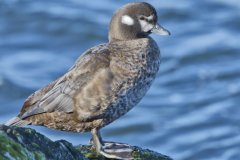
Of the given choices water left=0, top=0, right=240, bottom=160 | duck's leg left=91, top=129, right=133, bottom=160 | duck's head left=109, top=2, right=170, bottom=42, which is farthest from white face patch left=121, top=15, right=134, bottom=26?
water left=0, top=0, right=240, bottom=160

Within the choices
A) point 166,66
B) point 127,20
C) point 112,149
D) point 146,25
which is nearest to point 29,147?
point 112,149

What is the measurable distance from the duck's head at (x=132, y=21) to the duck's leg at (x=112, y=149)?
108 cm

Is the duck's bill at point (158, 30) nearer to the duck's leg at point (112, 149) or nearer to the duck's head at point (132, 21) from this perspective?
the duck's head at point (132, 21)

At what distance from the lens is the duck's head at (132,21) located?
352 inches

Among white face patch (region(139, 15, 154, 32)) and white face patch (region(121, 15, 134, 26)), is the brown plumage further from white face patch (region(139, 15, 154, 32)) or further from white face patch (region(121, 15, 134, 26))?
white face patch (region(139, 15, 154, 32))

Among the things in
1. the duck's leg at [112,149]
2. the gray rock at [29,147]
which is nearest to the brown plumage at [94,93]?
the duck's leg at [112,149]

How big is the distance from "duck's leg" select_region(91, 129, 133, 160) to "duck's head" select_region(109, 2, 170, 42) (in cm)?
108

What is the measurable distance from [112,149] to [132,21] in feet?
4.38

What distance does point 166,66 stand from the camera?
1797 centimetres

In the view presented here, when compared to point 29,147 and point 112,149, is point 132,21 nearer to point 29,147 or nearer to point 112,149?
point 112,149

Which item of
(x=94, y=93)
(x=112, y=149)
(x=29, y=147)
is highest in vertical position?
(x=94, y=93)

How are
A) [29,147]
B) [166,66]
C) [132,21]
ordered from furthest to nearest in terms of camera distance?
[166,66], [132,21], [29,147]

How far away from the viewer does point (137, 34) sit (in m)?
9.08

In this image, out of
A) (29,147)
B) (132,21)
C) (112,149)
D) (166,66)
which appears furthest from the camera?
(166,66)
